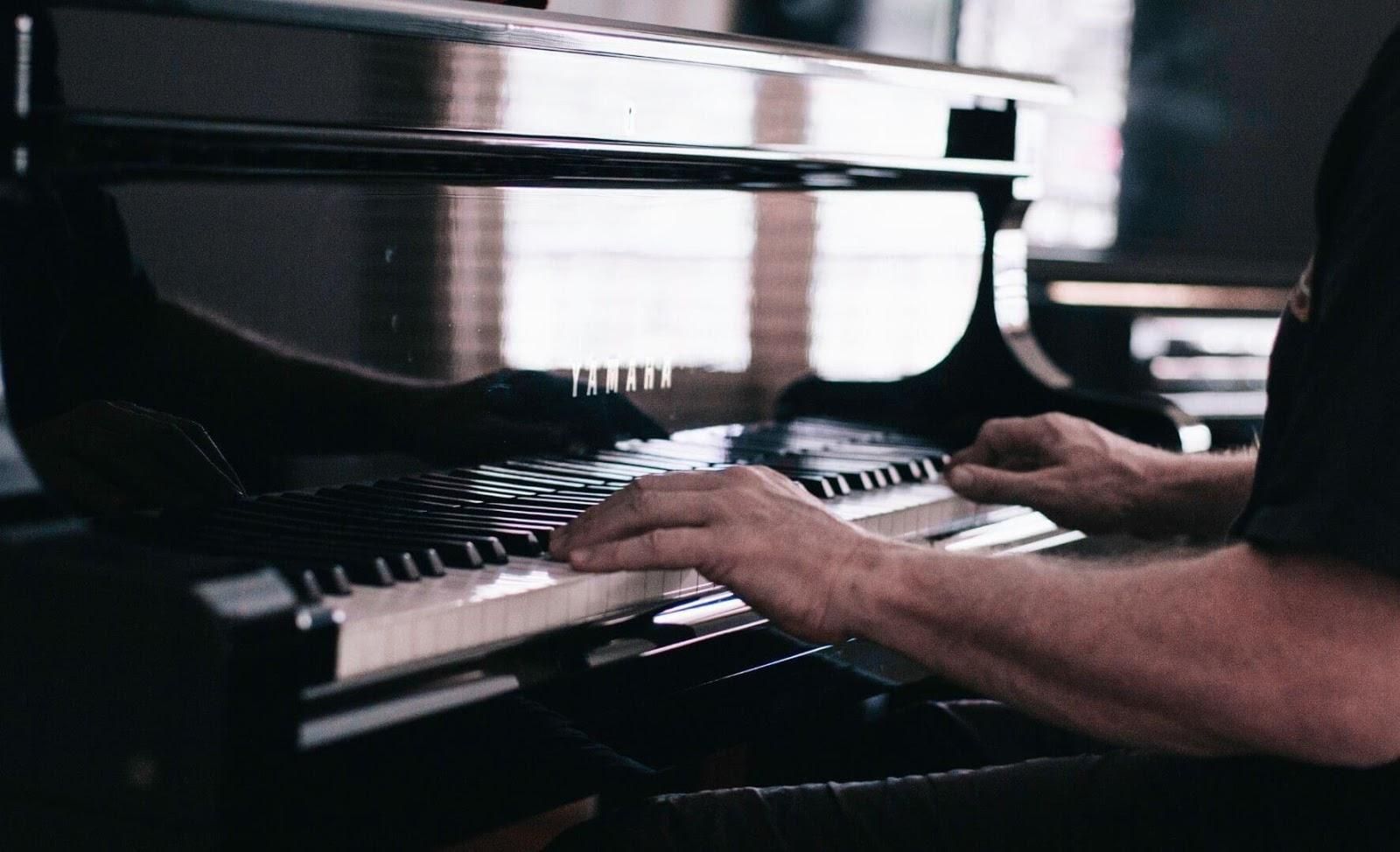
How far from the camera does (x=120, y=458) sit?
1246 mm

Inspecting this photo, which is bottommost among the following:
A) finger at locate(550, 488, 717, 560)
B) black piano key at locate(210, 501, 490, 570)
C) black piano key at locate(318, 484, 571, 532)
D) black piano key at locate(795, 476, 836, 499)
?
black piano key at locate(795, 476, 836, 499)

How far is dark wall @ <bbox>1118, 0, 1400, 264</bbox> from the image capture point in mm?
4996

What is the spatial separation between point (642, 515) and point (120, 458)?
0.42 m

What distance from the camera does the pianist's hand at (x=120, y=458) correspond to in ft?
4.03

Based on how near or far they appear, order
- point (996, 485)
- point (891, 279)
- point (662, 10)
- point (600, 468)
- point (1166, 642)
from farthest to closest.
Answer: point (662, 10) → point (891, 279) → point (996, 485) → point (600, 468) → point (1166, 642)

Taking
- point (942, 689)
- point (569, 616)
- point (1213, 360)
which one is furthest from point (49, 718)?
point (1213, 360)

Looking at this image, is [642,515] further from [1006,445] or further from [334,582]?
[1006,445]

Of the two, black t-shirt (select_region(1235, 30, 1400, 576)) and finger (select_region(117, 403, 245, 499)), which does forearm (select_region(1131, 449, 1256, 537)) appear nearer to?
black t-shirt (select_region(1235, 30, 1400, 576))

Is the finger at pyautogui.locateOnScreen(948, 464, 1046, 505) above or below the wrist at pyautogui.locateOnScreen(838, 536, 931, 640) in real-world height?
below

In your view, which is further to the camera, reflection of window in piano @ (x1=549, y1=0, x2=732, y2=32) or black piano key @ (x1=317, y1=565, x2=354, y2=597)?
reflection of window in piano @ (x1=549, y1=0, x2=732, y2=32)

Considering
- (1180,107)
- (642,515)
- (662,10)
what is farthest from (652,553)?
(1180,107)

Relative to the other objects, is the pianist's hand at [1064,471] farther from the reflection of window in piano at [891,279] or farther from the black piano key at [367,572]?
the black piano key at [367,572]

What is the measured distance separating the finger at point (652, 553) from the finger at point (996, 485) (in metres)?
0.63

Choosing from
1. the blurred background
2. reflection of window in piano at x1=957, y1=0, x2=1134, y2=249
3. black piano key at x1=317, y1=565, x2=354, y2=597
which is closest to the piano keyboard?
black piano key at x1=317, y1=565, x2=354, y2=597
